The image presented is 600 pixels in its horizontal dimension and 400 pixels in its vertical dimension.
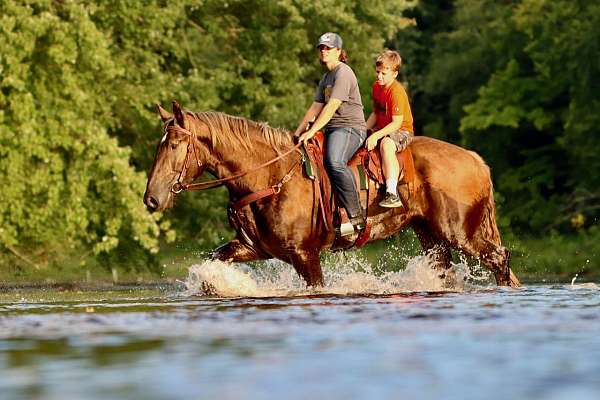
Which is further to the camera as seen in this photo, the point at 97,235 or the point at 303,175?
the point at 97,235

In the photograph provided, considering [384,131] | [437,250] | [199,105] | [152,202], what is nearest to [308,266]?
[384,131]

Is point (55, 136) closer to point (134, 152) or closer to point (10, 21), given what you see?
point (10, 21)

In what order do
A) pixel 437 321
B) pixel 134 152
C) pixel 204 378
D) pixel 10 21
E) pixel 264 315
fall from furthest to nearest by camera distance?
pixel 134 152 → pixel 10 21 → pixel 264 315 → pixel 437 321 → pixel 204 378

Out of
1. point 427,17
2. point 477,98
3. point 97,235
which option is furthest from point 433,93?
point 97,235

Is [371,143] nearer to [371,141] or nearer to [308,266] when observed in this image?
[371,141]

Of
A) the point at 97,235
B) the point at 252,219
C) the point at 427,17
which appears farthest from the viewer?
the point at 427,17

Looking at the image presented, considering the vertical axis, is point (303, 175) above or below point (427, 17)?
below

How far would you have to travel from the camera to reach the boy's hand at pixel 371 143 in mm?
16312

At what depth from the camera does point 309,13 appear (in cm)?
3566

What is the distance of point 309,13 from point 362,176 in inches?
772

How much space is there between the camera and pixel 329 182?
53.4 ft

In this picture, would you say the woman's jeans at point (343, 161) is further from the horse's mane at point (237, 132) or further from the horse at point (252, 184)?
the horse's mane at point (237, 132)

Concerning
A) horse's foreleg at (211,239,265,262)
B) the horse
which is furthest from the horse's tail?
horse's foreleg at (211,239,265,262)

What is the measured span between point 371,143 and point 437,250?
1844 mm
